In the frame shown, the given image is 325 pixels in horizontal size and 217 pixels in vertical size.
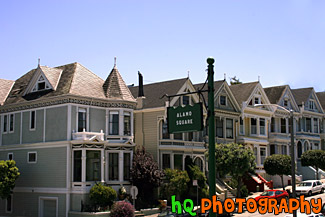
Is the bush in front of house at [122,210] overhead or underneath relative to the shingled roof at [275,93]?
underneath

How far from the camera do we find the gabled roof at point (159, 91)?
43312mm

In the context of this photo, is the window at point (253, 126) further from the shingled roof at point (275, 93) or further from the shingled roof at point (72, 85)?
the shingled roof at point (72, 85)

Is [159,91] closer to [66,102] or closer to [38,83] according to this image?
[66,102]

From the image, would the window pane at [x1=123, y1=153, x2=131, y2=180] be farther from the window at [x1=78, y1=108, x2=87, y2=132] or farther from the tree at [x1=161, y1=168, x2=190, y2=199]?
the window at [x1=78, y1=108, x2=87, y2=132]

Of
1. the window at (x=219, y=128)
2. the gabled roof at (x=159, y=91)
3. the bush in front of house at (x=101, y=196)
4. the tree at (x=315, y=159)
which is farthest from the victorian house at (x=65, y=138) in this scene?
the tree at (x=315, y=159)

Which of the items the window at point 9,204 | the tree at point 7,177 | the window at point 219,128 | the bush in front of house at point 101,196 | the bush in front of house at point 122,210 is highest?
the window at point 219,128

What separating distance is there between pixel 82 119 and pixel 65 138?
2.13 meters

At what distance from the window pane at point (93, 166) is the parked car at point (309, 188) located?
19349 mm

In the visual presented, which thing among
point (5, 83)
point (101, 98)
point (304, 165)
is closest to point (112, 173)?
point (101, 98)

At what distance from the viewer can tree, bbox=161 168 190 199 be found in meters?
38.8

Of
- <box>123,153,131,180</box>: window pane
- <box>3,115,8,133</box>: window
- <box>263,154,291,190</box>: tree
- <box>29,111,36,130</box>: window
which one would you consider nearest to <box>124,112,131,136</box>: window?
<box>123,153,131,180</box>: window pane

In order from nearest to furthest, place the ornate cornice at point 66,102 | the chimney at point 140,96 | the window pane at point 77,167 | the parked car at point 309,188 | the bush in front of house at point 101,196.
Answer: the bush in front of house at point 101,196 → the window pane at point 77,167 → the ornate cornice at point 66,102 → the parked car at point 309,188 → the chimney at point 140,96

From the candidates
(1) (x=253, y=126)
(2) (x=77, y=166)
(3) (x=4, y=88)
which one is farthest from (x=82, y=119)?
(1) (x=253, y=126)

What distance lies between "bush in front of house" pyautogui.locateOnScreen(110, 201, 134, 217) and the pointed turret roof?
1007 cm
